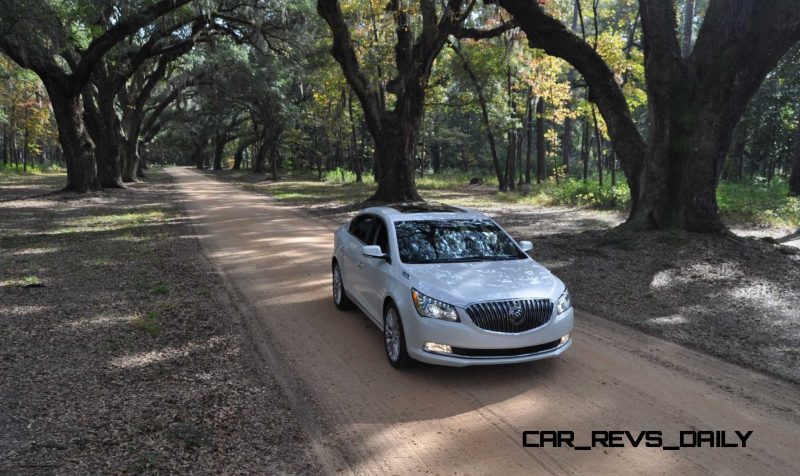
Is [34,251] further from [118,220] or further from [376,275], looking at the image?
[376,275]

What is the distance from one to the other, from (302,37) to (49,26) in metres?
12.4

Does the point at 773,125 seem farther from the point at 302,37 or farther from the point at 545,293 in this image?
the point at 545,293

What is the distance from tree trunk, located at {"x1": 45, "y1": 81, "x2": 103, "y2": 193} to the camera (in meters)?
23.2

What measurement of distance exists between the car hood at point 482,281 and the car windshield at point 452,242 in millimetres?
219

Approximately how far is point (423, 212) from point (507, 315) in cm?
245

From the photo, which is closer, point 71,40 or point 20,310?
point 20,310

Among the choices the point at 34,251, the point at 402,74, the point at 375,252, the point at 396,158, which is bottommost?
the point at 34,251

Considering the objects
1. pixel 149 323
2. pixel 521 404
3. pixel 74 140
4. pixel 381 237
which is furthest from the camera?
pixel 74 140

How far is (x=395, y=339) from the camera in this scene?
568 cm

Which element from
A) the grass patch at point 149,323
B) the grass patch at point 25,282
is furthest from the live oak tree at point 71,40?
the grass patch at point 149,323

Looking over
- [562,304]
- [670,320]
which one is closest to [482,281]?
[562,304]

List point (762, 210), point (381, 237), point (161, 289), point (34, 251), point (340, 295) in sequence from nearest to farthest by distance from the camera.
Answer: point (381, 237) → point (340, 295) → point (161, 289) → point (34, 251) → point (762, 210)

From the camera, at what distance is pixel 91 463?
12.8 feet

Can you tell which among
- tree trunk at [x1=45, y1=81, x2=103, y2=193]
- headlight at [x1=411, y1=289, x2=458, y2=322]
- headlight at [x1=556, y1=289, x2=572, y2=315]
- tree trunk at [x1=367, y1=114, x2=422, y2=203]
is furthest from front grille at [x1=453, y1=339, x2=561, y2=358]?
tree trunk at [x1=45, y1=81, x2=103, y2=193]
